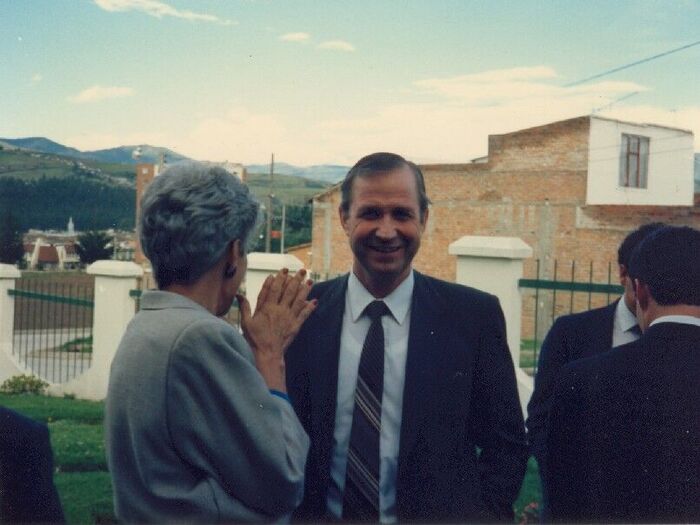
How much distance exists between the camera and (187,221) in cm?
147

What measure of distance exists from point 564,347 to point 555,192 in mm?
18679

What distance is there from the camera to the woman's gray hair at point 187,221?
1.48 m

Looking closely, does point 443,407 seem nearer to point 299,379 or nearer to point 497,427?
point 497,427

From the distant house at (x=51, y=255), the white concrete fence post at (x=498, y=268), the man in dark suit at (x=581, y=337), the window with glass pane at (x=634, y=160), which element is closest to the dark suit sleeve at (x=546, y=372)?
the man in dark suit at (x=581, y=337)

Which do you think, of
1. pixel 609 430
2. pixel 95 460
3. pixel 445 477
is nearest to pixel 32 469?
pixel 445 477

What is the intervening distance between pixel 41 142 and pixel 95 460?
2.85 m

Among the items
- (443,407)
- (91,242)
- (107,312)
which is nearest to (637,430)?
(443,407)

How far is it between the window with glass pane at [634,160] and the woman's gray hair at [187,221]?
789 inches

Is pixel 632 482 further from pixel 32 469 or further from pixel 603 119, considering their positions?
pixel 603 119

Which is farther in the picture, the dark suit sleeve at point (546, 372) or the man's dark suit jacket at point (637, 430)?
the dark suit sleeve at point (546, 372)

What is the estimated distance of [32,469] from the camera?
1247mm

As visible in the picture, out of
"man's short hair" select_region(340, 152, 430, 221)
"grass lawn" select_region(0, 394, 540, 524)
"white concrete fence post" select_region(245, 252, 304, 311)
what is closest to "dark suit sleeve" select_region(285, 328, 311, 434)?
"man's short hair" select_region(340, 152, 430, 221)

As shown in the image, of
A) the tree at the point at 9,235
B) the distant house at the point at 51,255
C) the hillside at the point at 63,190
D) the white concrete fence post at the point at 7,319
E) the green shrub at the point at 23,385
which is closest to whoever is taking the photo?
the tree at the point at 9,235

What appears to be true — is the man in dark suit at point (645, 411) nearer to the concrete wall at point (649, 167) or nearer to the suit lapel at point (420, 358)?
the suit lapel at point (420, 358)
